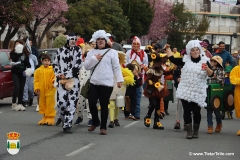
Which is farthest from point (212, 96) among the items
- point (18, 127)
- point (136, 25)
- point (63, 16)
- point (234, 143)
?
point (136, 25)

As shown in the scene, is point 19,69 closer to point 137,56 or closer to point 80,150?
point 137,56

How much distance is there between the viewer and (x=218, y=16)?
9881 centimetres

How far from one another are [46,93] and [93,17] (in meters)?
31.8

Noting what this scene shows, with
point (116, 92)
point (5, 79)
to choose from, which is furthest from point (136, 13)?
point (116, 92)

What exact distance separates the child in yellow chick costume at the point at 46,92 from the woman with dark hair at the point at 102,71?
1.96m

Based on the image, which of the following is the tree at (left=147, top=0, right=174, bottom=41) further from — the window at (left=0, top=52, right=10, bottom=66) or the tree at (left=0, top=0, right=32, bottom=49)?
the window at (left=0, top=52, right=10, bottom=66)

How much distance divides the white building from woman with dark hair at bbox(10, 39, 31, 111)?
259ft

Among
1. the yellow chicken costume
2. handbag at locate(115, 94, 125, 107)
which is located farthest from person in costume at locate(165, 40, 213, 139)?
the yellow chicken costume

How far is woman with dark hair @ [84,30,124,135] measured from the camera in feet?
41.6

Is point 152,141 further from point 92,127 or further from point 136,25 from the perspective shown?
point 136,25

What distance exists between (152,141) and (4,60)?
865cm

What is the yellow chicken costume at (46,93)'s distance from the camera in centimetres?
1462

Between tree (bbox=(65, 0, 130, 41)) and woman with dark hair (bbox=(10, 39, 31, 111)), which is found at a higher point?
tree (bbox=(65, 0, 130, 41))

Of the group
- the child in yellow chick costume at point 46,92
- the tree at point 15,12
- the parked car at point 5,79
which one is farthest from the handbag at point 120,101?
the tree at point 15,12
